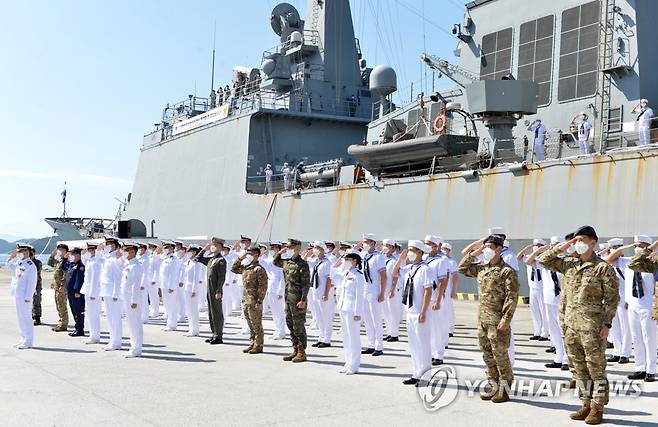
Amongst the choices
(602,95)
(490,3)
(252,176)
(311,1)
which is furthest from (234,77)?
(602,95)

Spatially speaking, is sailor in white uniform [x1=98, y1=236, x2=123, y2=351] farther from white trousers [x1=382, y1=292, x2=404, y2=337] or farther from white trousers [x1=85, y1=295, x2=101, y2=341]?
white trousers [x1=382, y1=292, x2=404, y2=337]

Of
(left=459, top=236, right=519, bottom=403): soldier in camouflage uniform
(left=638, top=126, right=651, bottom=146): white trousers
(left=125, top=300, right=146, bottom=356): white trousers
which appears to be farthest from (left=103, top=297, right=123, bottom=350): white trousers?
(left=638, top=126, right=651, bottom=146): white trousers

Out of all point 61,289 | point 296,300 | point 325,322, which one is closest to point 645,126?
point 325,322

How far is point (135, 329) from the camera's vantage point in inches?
392

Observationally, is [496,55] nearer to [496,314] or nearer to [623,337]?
[623,337]

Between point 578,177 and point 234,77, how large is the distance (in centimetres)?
1896

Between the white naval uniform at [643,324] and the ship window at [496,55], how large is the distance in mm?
9964

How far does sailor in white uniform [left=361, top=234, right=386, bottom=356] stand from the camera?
416 inches

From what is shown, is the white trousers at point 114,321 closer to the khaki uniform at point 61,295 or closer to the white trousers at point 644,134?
the khaki uniform at point 61,295

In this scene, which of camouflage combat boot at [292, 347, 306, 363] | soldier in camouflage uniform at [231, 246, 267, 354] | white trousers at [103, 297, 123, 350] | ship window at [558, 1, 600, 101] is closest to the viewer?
camouflage combat boot at [292, 347, 306, 363]

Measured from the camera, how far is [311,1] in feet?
94.2

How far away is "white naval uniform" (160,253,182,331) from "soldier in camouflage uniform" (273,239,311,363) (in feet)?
14.7

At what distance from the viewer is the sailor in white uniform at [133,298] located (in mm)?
9859

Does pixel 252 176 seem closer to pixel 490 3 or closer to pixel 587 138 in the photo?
pixel 490 3
